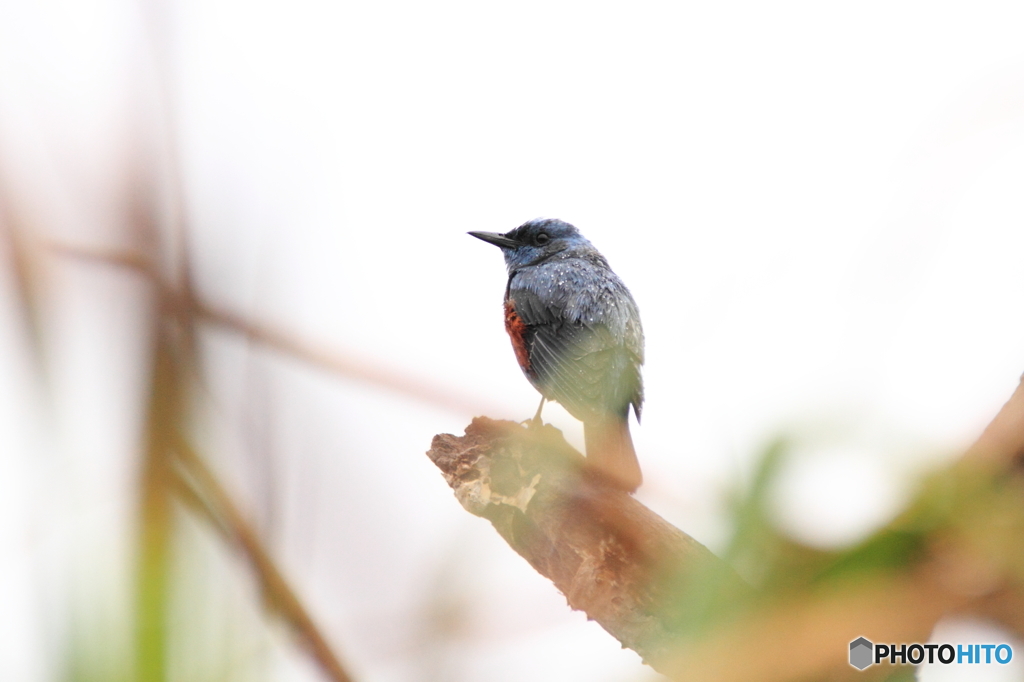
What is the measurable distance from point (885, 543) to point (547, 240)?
3.60 metres

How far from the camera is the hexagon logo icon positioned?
1.59 feet

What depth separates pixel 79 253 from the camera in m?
0.53

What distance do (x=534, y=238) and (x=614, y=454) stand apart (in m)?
2.56

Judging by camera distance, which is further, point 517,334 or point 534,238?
point 534,238

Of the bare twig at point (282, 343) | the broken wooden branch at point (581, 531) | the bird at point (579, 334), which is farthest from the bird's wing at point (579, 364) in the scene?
the bare twig at point (282, 343)

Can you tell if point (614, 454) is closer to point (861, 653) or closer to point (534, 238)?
point (861, 653)

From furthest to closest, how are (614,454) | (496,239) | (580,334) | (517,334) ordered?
(496,239), (517,334), (580,334), (614,454)

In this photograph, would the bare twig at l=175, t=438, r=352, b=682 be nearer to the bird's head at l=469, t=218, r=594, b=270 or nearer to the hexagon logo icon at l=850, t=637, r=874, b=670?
the hexagon logo icon at l=850, t=637, r=874, b=670

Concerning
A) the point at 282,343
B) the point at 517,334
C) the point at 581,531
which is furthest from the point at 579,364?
the point at 282,343

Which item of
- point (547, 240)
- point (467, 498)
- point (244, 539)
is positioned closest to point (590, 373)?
point (467, 498)

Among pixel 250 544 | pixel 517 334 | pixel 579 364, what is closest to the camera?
pixel 250 544

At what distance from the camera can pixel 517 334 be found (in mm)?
3207

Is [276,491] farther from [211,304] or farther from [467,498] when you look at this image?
[467,498]

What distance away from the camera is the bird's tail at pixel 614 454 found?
2.82ft
